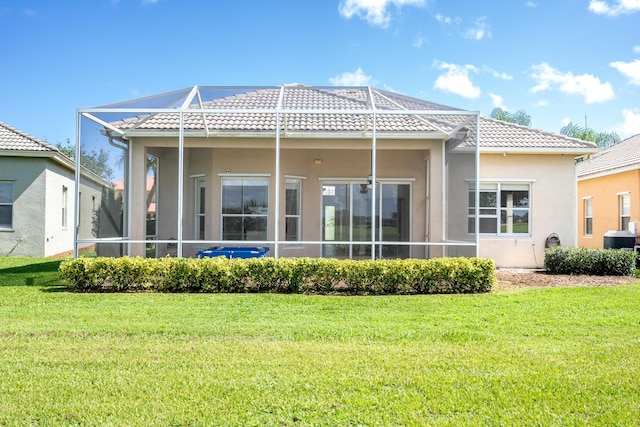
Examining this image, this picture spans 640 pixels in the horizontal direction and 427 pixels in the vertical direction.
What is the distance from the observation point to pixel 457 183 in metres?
11.5

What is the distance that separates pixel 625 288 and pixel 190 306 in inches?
327

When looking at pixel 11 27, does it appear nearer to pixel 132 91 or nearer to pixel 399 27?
pixel 132 91

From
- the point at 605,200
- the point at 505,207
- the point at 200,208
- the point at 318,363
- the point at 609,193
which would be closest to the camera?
the point at 318,363

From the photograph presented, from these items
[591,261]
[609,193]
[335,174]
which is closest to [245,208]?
[335,174]

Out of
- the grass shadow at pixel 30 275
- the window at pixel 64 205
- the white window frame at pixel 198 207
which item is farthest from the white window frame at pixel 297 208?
the window at pixel 64 205

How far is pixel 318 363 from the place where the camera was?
4.88 metres

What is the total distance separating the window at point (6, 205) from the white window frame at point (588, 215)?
67.4ft

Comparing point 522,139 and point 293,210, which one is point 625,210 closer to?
point 522,139

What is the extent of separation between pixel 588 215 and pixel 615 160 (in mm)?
2408

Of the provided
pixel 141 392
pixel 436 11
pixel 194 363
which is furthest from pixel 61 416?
pixel 436 11

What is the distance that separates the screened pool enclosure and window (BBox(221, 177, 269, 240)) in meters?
0.03

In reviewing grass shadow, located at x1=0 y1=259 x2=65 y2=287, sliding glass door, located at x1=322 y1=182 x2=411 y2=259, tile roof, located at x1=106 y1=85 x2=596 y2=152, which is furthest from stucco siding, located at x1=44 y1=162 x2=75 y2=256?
sliding glass door, located at x1=322 y1=182 x2=411 y2=259

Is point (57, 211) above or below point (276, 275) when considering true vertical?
above

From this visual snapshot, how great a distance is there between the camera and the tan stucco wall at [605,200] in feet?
52.0
